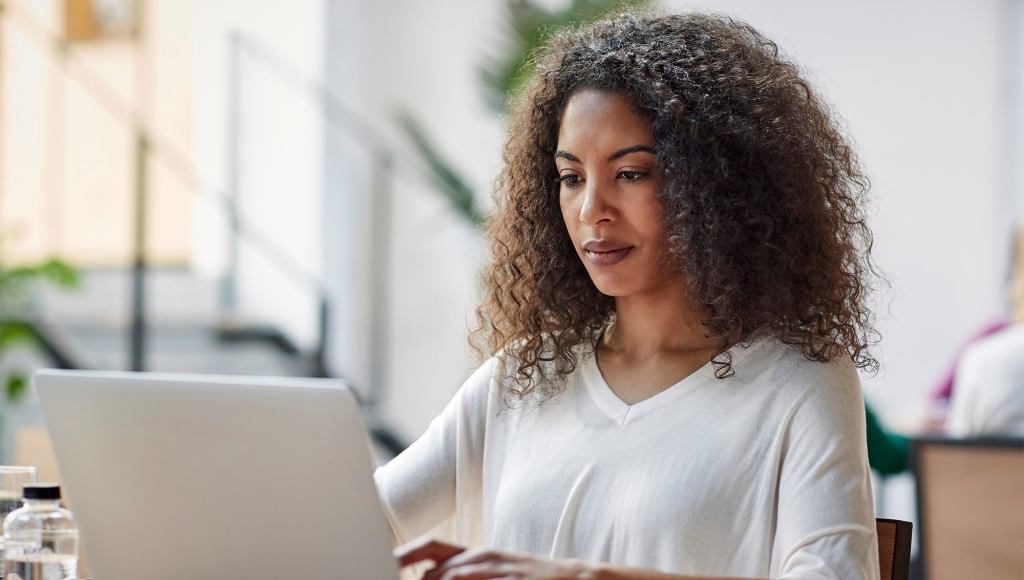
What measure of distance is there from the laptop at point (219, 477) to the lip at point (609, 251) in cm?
48

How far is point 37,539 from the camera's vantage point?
1263 mm

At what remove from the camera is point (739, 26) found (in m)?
1.51

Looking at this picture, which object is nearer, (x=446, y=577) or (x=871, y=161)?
(x=446, y=577)

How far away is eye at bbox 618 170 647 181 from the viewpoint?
4.76 ft

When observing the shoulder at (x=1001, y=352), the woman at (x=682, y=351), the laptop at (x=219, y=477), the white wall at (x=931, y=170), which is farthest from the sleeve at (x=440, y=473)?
the white wall at (x=931, y=170)

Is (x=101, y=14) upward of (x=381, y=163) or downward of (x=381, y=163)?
upward

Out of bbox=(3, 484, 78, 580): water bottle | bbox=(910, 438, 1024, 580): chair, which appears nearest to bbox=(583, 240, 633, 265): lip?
bbox=(3, 484, 78, 580): water bottle

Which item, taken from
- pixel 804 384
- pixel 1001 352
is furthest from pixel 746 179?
pixel 1001 352

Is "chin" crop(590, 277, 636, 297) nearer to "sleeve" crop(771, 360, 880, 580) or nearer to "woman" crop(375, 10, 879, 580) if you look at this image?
"woman" crop(375, 10, 879, 580)

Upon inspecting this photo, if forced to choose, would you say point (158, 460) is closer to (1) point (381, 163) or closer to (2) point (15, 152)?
(1) point (381, 163)

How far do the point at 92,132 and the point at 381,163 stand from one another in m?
1.33

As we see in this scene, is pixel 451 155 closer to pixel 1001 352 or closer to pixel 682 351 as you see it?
pixel 1001 352

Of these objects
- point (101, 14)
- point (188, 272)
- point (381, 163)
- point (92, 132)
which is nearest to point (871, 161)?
point (381, 163)

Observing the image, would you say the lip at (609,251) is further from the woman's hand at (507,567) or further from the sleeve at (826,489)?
the woman's hand at (507,567)
